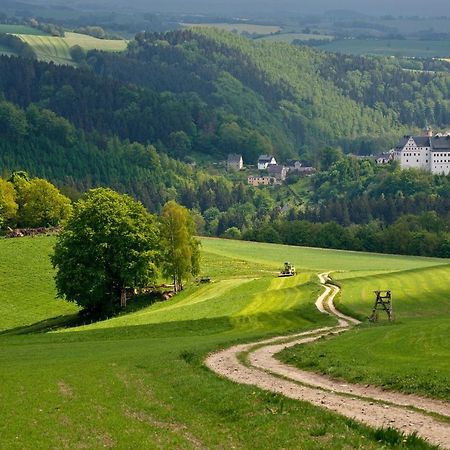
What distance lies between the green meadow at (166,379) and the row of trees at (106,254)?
95.8 inches

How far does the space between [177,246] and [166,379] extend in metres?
50.7

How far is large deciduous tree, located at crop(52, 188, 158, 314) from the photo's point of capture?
78.4 meters

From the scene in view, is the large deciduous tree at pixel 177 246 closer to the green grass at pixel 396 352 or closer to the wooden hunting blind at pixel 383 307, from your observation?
the green grass at pixel 396 352

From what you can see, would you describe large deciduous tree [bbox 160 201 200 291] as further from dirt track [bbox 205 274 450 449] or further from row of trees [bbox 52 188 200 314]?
dirt track [bbox 205 274 450 449]

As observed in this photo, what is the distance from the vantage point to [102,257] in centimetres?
7975

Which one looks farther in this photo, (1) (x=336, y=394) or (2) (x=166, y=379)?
(2) (x=166, y=379)

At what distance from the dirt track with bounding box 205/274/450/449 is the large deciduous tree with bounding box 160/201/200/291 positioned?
1584 inches

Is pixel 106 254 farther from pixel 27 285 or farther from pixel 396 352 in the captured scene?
pixel 396 352

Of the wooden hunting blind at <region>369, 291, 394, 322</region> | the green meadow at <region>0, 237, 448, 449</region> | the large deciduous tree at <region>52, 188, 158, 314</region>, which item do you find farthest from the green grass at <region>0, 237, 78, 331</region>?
the wooden hunting blind at <region>369, 291, 394, 322</region>

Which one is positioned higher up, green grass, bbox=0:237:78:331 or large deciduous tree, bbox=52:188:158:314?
large deciduous tree, bbox=52:188:158:314

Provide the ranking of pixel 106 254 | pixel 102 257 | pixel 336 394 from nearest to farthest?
pixel 336 394, pixel 102 257, pixel 106 254

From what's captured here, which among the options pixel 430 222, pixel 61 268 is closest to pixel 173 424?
pixel 61 268

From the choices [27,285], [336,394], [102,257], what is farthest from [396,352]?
[27,285]

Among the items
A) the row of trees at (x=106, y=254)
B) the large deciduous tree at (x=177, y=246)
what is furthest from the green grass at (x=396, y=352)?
the large deciduous tree at (x=177, y=246)
